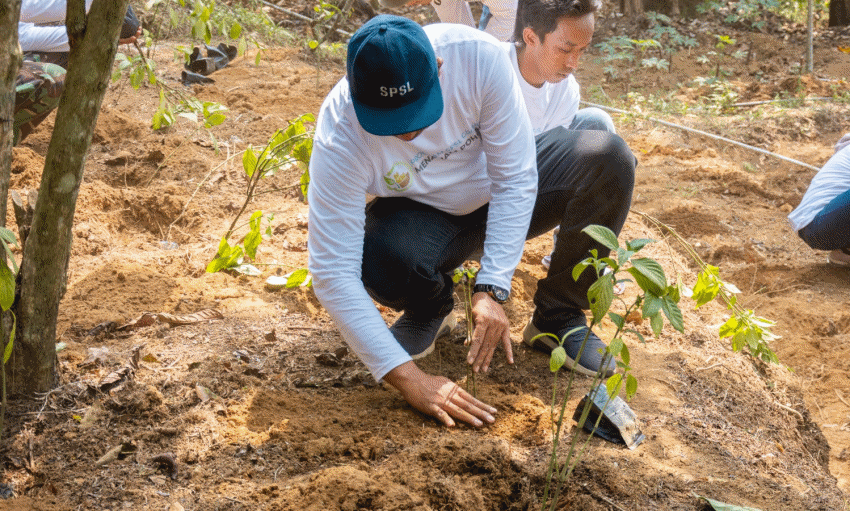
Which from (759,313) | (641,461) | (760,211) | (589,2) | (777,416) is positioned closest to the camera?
(641,461)

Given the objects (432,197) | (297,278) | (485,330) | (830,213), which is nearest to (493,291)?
(485,330)

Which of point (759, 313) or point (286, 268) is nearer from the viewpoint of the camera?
point (286, 268)

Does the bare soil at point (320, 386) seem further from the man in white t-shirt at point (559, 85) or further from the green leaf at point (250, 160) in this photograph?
the man in white t-shirt at point (559, 85)

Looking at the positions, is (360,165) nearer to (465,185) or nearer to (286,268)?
(465,185)

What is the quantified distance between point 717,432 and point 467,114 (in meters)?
1.16

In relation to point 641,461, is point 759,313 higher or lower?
lower

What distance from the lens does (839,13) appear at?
27.2ft

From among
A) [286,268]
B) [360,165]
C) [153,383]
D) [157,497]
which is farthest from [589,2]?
[157,497]

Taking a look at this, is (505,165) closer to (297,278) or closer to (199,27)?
(297,278)

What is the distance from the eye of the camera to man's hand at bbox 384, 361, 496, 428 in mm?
1919

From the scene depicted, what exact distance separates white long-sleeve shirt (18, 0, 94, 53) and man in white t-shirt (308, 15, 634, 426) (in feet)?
7.50

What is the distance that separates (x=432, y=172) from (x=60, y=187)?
991mm

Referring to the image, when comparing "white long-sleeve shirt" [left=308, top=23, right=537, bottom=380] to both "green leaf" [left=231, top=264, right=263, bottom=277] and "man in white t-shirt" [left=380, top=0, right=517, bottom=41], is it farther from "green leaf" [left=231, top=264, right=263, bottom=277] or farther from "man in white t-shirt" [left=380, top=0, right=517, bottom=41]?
"man in white t-shirt" [left=380, top=0, right=517, bottom=41]

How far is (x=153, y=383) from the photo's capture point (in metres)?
2.08
